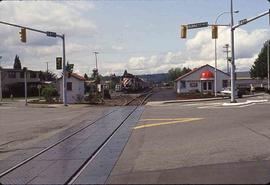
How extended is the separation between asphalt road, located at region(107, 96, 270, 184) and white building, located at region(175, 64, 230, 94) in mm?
69259

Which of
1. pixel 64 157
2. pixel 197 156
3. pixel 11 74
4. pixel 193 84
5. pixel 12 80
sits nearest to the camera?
pixel 197 156

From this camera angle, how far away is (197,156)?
43.0 feet

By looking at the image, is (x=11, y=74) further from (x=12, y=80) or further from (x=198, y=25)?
(x=198, y=25)

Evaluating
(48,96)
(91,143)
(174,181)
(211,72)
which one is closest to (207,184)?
(174,181)

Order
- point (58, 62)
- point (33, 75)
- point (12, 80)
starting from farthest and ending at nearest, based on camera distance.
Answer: point (33, 75) → point (12, 80) → point (58, 62)

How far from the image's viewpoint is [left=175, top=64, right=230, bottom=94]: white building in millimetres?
90425

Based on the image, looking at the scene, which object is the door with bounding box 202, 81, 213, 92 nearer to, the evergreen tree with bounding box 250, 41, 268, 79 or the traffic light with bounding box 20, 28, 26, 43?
the evergreen tree with bounding box 250, 41, 268, 79

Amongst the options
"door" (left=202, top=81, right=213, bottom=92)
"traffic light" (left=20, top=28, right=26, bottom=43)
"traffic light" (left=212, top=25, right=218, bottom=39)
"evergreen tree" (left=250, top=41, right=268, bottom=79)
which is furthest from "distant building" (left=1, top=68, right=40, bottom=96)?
"traffic light" (left=212, top=25, right=218, bottom=39)

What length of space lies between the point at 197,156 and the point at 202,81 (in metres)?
78.8

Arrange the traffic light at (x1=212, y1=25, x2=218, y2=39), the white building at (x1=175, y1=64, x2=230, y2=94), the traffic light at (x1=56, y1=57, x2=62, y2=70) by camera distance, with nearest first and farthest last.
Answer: the traffic light at (x1=212, y1=25, x2=218, y2=39), the traffic light at (x1=56, y1=57, x2=62, y2=70), the white building at (x1=175, y1=64, x2=230, y2=94)

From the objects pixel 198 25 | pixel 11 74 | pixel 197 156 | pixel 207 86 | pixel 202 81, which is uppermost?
pixel 198 25

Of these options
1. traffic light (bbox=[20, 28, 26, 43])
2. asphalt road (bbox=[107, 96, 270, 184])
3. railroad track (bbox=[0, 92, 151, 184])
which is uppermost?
traffic light (bbox=[20, 28, 26, 43])

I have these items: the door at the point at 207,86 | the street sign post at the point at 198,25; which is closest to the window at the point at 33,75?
the door at the point at 207,86

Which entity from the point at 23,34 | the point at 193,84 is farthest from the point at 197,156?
the point at 193,84
